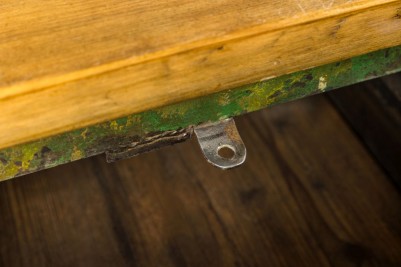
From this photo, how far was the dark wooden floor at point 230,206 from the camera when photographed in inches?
51.1

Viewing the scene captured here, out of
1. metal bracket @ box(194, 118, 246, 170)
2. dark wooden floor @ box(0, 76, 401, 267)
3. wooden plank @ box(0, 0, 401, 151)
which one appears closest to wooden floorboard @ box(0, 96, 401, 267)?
dark wooden floor @ box(0, 76, 401, 267)

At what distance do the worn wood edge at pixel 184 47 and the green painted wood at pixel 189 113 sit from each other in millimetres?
118

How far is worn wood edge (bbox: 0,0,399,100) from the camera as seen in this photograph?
55 cm

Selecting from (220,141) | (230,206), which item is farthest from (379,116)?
(220,141)

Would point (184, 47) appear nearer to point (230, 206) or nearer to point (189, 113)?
point (189, 113)

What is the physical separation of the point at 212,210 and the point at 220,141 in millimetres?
662

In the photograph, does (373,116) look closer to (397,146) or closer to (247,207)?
(397,146)

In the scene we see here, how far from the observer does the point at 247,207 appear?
4.63 feet

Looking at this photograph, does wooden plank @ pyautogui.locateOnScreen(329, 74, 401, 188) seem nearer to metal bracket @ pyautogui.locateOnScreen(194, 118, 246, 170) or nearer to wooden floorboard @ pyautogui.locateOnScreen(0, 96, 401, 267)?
wooden floorboard @ pyautogui.locateOnScreen(0, 96, 401, 267)

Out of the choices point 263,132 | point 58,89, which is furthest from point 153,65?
point 263,132

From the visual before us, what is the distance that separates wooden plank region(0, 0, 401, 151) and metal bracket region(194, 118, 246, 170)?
118 millimetres

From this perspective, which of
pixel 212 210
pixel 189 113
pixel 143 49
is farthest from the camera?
pixel 212 210

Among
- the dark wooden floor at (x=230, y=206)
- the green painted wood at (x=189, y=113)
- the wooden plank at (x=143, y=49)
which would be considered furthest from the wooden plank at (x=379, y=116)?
the wooden plank at (x=143, y=49)

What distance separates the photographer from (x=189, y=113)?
0.72 meters
